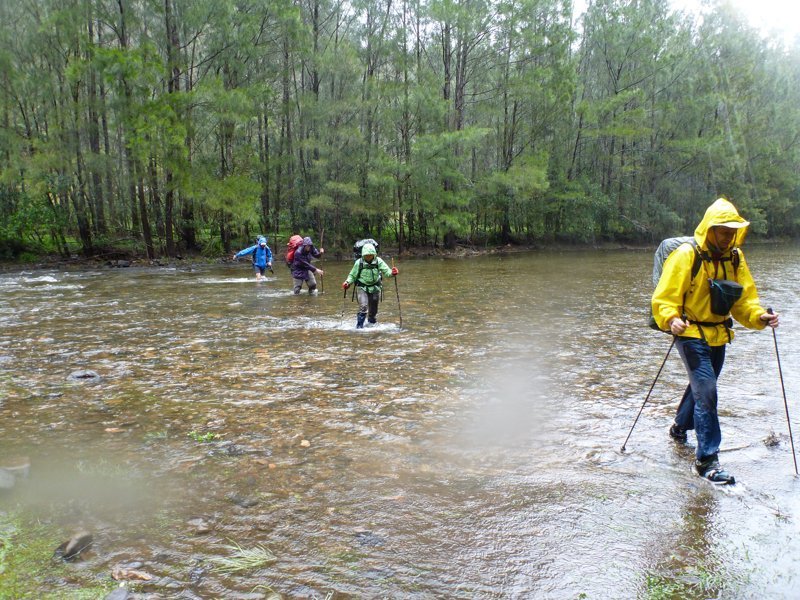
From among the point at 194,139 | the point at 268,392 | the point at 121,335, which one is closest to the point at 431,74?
the point at 194,139

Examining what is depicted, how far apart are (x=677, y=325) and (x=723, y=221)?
3.15 feet

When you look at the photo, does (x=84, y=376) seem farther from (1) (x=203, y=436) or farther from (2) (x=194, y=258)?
(2) (x=194, y=258)

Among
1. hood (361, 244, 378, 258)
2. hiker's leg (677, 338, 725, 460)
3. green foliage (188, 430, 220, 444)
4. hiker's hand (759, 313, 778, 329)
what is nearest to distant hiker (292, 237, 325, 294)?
hood (361, 244, 378, 258)

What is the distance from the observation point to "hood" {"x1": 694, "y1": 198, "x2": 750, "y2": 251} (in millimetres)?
4551

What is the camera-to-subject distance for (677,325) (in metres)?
4.64

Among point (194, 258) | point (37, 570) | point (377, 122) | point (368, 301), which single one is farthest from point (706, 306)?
point (377, 122)

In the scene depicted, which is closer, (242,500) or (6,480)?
(242,500)

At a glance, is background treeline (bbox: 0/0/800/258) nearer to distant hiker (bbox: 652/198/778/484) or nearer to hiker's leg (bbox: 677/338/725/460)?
distant hiker (bbox: 652/198/778/484)

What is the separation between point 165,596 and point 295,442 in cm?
242

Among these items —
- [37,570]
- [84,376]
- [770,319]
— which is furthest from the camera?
[84,376]

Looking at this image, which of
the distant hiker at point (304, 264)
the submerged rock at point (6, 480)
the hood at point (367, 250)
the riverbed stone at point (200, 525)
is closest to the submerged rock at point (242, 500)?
the riverbed stone at point (200, 525)

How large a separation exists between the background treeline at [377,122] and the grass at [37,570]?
2481 cm

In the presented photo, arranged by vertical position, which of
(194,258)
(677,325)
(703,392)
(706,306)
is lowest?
(703,392)

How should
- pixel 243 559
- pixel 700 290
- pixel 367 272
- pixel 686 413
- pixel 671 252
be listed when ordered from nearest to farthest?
pixel 243 559
pixel 700 290
pixel 671 252
pixel 686 413
pixel 367 272
